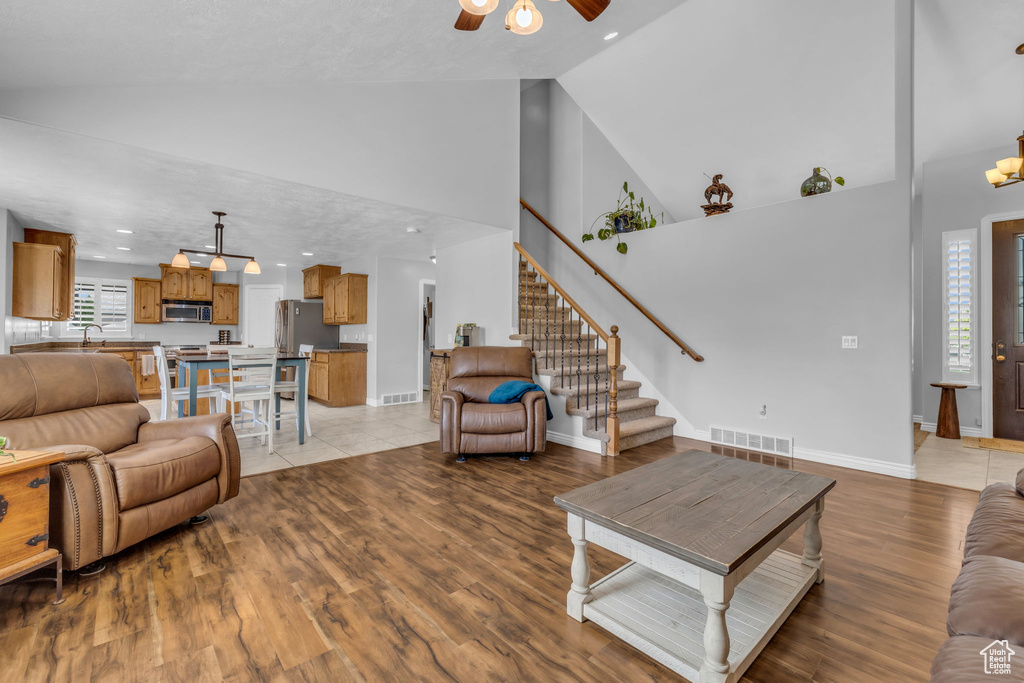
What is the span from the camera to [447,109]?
4.75 meters

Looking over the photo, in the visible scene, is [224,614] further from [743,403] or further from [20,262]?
[20,262]

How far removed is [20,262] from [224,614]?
4.91 m

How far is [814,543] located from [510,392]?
2.64 m

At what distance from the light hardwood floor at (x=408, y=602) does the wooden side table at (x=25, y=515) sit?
21 centimetres

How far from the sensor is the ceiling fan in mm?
2000

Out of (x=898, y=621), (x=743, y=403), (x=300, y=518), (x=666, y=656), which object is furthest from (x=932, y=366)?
(x=300, y=518)

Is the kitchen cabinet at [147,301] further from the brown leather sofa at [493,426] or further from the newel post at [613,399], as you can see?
the newel post at [613,399]

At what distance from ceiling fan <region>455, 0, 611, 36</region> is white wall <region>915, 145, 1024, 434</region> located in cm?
521

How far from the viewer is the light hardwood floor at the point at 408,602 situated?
1564mm

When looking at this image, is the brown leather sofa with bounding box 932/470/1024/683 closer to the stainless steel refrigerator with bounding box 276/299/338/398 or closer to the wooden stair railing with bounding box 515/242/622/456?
the wooden stair railing with bounding box 515/242/622/456

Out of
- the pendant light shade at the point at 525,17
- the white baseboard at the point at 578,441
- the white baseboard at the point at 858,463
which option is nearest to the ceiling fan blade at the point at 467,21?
the pendant light shade at the point at 525,17

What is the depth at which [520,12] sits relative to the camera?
2.16 m

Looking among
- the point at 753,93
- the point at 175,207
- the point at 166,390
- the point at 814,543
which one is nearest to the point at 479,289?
the point at 175,207

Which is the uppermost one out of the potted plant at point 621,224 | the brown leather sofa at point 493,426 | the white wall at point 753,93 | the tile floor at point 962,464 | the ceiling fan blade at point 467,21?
the white wall at point 753,93
